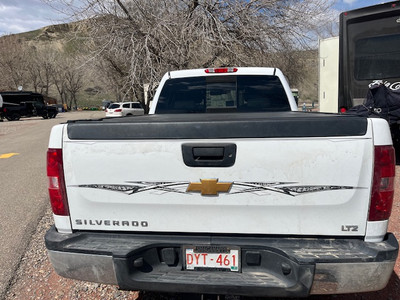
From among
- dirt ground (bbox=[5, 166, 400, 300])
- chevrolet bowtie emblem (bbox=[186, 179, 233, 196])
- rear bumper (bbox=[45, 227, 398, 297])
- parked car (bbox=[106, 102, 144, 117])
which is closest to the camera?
rear bumper (bbox=[45, 227, 398, 297])

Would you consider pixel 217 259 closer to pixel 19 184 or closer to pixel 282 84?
pixel 282 84

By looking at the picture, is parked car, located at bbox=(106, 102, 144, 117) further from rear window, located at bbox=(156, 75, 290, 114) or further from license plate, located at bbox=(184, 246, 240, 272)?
license plate, located at bbox=(184, 246, 240, 272)

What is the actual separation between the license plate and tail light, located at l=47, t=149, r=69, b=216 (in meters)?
0.89

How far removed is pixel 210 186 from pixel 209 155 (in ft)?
0.64

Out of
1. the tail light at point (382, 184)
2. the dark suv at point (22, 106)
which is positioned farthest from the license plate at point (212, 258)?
the dark suv at point (22, 106)

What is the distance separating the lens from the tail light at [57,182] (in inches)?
84.7

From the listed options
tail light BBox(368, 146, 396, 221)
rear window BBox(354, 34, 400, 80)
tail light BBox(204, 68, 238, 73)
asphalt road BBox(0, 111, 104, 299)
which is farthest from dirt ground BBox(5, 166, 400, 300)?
rear window BBox(354, 34, 400, 80)

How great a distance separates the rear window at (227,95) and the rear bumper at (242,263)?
7.37 ft

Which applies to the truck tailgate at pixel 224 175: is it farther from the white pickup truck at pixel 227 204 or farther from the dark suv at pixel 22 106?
the dark suv at pixel 22 106

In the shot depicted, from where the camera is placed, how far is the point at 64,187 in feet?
7.16

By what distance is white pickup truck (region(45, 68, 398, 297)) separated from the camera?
1.92 meters

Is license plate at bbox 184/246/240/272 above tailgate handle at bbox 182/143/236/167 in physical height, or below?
below

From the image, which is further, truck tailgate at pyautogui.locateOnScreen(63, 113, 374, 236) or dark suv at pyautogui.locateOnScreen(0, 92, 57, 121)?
dark suv at pyautogui.locateOnScreen(0, 92, 57, 121)

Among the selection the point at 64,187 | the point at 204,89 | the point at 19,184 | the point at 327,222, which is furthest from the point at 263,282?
the point at 19,184
